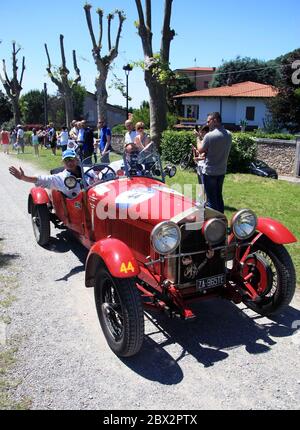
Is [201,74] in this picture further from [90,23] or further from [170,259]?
[170,259]

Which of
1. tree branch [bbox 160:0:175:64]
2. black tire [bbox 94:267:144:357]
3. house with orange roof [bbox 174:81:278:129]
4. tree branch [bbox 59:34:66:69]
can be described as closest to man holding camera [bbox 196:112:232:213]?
black tire [bbox 94:267:144:357]

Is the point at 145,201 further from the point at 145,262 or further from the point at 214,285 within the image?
the point at 214,285

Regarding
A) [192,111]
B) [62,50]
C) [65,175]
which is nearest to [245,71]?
[192,111]

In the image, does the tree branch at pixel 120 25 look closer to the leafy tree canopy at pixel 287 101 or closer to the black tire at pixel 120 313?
the leafy tree canopy at pixel 287 101

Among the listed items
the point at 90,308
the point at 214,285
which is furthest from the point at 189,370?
the point at 90,308

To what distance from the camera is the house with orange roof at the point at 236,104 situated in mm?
42875

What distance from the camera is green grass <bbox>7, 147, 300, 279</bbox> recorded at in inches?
287

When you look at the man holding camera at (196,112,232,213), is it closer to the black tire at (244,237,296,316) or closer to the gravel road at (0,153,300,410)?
the black tire at (244,237,296,316)

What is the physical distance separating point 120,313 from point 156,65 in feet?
43.4

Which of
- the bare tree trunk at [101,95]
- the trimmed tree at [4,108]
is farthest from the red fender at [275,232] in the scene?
the trimmed tree at [4,108]

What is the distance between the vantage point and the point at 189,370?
3316mm
